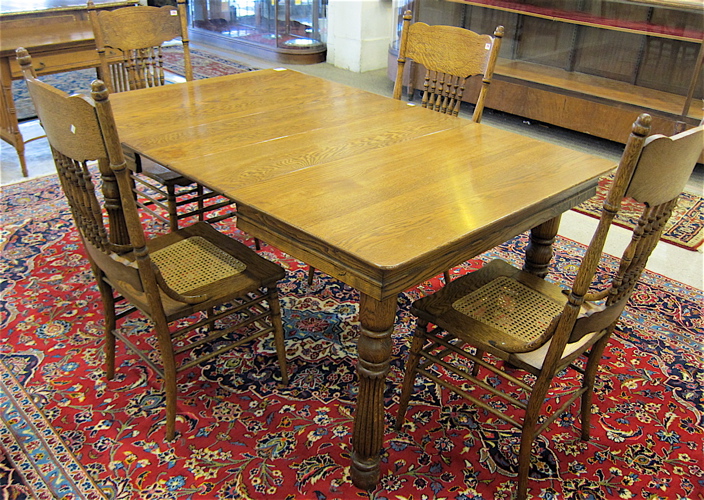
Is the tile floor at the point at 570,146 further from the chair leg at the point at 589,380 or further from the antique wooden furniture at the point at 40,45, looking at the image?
the chair leg at the point at 589,380

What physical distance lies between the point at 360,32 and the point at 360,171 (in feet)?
15.1

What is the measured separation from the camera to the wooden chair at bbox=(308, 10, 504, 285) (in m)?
2.43

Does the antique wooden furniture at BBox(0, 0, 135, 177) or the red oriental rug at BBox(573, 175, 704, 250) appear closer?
the red oriental rug at BBox(573, 175, 704, 250)

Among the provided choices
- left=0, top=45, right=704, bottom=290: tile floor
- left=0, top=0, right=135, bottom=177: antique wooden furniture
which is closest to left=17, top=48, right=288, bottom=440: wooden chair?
left=0, top=45, right=704, bottom=290: tile floor

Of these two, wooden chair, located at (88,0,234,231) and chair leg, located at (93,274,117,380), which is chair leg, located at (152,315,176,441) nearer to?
chair leg, located at (93,274,117,380)

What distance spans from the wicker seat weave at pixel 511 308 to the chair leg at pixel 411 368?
126 millimetres

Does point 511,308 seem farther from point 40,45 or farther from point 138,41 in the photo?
point 40,45

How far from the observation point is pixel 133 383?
6.86ft

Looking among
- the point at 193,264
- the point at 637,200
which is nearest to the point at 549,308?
the point at 637,200

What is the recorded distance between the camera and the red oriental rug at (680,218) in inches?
123

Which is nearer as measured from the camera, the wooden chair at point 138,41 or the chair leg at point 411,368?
the chair leg at point 411,368

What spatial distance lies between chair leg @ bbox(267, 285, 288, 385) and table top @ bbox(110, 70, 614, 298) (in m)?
0.40

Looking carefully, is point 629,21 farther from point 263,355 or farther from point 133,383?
point 133,383

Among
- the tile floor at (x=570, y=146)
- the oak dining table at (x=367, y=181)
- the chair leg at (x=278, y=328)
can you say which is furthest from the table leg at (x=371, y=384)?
the tile floor at (x=570, y=146)
